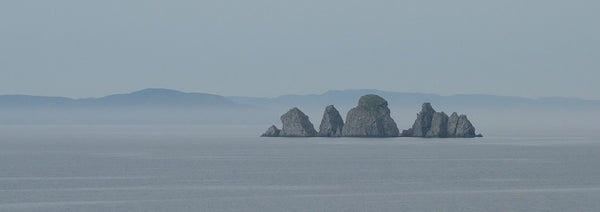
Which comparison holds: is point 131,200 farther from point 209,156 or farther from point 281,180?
point 209,156

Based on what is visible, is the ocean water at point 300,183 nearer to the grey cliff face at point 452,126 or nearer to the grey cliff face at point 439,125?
the grey cliff face at point 439,125

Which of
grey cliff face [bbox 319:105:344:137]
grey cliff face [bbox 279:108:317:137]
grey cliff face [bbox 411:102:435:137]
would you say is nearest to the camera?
grey cliff face [bbox 411:102:435:137]

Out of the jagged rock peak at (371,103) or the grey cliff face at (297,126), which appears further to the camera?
the grey cliff face at (297,126)

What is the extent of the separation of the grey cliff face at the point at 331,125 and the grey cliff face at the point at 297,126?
1.80 meters

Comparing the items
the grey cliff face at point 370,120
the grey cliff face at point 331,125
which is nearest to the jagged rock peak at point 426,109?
the grey cliff face at point 370,120

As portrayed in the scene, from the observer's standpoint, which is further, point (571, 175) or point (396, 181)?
point (571, 175)

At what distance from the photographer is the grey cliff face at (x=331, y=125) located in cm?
17270

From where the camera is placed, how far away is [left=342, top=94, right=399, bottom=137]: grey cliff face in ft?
542

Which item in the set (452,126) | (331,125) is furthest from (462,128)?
(331,125)

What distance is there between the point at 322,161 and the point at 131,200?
44.7 metres

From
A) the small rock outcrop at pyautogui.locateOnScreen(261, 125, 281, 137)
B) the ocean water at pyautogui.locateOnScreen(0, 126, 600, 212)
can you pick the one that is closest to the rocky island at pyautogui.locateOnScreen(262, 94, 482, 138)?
the small rock outcrop at pyautogui.locateOnScreen(261, 125, 281, 137)

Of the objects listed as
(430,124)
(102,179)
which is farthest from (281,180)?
(430,124)

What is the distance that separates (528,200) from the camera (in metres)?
64.1

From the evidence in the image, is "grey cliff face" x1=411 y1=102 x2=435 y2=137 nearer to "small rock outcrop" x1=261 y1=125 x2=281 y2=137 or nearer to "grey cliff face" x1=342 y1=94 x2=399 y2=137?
"grey cliff face" x1=342 y1=94 x2=399 y2=137
